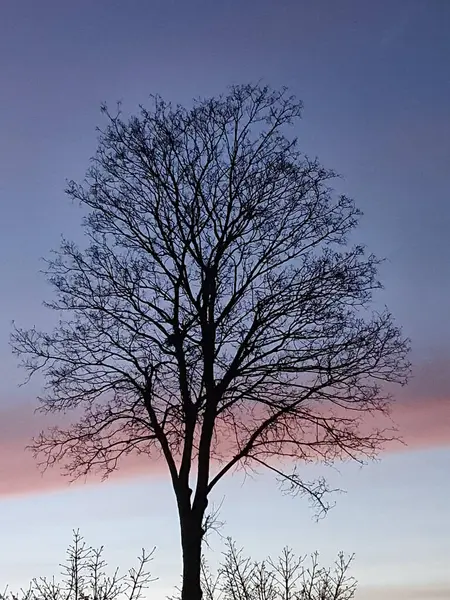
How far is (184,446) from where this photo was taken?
1264cm

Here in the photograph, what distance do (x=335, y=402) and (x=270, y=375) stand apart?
3.05 ft

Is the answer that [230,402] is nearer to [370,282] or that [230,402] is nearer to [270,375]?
[270,375]

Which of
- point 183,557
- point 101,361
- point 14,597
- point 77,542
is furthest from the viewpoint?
point 101,361

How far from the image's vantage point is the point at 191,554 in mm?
12133

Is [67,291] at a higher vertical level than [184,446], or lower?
higher

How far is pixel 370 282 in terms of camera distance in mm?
13336

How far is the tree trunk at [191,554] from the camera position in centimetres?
1189

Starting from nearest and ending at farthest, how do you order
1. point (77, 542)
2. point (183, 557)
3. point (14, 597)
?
point (14, 597) → point (77, 542) → point (183, 557)

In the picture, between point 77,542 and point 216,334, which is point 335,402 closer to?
point 216,334

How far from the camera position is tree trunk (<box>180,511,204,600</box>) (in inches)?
468

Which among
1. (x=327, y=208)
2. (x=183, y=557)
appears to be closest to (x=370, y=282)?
(x=327, y=208)

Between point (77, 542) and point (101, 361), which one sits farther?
point (101, 361)

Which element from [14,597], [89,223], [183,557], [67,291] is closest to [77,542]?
[14,597]

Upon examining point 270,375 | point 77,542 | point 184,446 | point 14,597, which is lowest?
point 14,597
